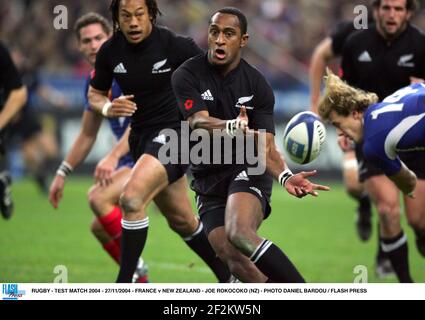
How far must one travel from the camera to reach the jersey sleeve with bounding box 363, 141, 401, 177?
6.26 metres

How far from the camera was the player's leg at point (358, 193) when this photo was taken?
9914 mm

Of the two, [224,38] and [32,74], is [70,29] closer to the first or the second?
[32,74]

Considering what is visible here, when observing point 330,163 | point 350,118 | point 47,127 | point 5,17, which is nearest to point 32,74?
point 47,127

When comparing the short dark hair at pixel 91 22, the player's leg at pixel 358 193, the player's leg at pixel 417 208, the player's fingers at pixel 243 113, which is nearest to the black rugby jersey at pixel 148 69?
the player's fingers at pixel 243 113

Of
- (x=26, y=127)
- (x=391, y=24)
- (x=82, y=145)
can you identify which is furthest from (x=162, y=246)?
(x=26, y=127)

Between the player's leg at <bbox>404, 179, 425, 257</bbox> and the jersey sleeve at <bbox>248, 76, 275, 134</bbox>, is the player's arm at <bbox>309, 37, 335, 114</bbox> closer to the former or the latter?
the player's leg at <bbox>404, 179, 425, 257</bbox>

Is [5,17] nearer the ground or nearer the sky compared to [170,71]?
nearer the ground

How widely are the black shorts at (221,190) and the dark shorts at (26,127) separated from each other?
32.3ft

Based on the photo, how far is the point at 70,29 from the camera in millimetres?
19312

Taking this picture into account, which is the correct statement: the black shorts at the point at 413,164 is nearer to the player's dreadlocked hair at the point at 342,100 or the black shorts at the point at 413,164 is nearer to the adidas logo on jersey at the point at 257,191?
the player's dreadlocked hair at the point at 342,100

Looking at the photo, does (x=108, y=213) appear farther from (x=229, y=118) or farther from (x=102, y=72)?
(x=229, y=118)

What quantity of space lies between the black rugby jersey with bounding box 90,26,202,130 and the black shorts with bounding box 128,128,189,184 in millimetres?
71

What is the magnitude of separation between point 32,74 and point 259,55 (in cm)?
546

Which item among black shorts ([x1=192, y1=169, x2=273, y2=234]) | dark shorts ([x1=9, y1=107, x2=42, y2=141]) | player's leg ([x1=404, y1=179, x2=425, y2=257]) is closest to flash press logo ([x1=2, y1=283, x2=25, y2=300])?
black shorts ([x1=192, y1=169, x2=273, y2=234])
